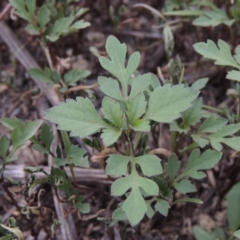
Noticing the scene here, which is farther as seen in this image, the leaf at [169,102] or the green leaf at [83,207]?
the green leaf at [83,207]

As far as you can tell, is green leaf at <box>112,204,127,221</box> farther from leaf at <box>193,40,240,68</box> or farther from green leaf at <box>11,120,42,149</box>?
leaf at <box>193,40,240,68</box>

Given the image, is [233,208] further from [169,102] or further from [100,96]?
[100,96]

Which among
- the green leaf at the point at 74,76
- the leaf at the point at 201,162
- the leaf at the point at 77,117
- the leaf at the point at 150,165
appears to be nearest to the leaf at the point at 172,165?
the leaf at the point at 201,162

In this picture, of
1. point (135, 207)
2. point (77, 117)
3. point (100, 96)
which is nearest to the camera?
point (135, 207)

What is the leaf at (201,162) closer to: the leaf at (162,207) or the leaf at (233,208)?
the leaf at (162,207)

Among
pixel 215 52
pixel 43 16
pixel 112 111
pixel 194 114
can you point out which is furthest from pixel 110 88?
pixel 43 16

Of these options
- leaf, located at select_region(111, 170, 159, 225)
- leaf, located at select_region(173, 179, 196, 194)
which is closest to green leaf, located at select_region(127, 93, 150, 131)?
leaf, located at select_region(111, 170, 159, 225)
